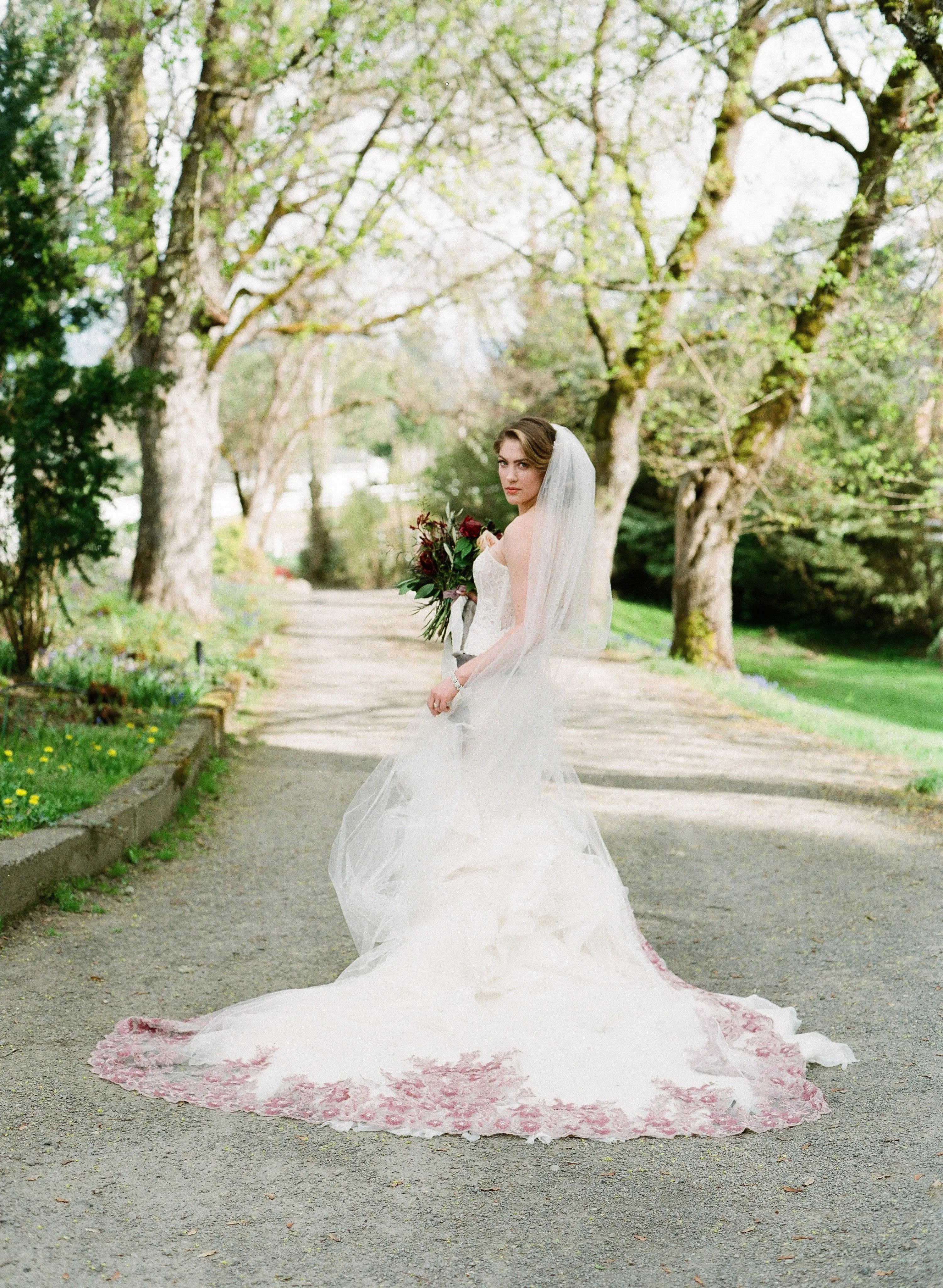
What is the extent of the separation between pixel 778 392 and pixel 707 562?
239 cm

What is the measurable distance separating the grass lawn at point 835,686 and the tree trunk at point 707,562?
516 mm

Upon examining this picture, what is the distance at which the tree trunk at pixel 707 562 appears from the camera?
51.5 feet

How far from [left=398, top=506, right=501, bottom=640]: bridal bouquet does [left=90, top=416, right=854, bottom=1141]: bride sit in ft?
0.59

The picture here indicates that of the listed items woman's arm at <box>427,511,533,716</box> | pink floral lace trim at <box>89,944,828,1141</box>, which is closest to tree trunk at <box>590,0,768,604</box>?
woman's arm at <box>427,511,533,716</box>

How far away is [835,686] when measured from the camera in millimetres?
20688

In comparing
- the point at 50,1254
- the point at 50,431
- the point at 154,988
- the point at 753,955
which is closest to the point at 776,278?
the point at 50,431

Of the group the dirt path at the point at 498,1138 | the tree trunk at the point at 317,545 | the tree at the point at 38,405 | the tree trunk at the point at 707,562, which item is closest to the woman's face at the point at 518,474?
the dirt path at the point at 498,1138

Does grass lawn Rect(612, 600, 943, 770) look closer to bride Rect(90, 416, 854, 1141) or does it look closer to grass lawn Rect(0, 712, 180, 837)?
bride Rect(90, 416, 854, 1141)

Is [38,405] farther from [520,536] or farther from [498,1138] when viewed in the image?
[498,1138]

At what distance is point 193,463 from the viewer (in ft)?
47.2

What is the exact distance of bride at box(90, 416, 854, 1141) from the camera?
3.83 m

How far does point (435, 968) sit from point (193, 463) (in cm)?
1101

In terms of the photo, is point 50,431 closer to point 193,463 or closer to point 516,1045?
point 193,463

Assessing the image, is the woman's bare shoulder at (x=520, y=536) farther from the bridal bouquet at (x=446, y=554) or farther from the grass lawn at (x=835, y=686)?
the grass lawn at (x=835, y=686)
